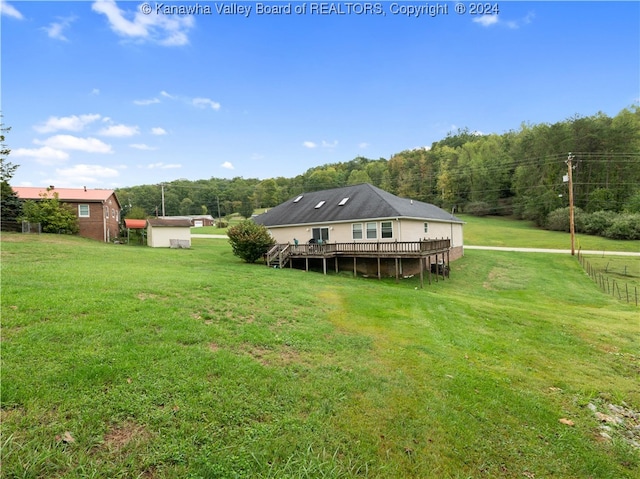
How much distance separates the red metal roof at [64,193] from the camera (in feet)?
85.7

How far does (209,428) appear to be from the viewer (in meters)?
3.59

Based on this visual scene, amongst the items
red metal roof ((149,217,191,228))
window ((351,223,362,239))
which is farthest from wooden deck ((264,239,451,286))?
red metal roof ((149,217,191,228))

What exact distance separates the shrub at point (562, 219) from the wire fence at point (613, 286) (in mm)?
22207

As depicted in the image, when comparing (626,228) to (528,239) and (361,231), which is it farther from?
(361,231)

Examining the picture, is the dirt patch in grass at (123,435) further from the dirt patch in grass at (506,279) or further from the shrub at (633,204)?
the shrub at (633,204)

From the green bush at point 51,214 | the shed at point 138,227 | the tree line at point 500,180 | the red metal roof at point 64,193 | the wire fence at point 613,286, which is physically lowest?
the wire fence at point 613,286

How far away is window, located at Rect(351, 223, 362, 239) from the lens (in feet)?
70.2

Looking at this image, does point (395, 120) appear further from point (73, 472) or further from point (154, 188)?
point (154, 188)

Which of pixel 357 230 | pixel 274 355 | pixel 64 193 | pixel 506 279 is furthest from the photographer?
pixel 64 193

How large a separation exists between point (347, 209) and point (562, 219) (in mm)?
38218

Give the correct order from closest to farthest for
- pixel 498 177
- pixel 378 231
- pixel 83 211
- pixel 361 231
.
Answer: pixel 378 231, pixel 361 231, pixel 83 211, pixel 498 177

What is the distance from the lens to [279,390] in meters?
4.52

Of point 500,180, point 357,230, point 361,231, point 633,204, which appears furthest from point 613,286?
point 500,180

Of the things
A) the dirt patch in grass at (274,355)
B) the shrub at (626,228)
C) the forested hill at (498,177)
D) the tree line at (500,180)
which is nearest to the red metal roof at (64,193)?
the tree line at (500,180)
